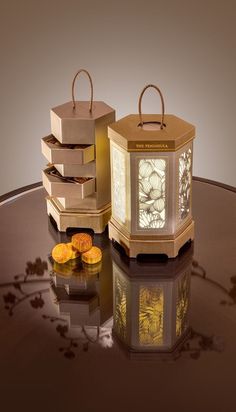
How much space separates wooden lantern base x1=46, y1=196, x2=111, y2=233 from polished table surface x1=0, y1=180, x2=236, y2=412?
27 mm

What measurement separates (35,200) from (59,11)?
82cm

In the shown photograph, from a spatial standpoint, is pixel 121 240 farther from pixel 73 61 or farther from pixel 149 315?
pixel 73 61

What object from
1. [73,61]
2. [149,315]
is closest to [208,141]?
[73,61]

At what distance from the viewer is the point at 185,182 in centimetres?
150

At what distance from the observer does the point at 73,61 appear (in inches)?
94.7

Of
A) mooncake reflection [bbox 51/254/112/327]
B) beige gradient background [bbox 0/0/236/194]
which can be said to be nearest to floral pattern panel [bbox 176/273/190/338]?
mooncake reflection [bbox 51/254/112/327]

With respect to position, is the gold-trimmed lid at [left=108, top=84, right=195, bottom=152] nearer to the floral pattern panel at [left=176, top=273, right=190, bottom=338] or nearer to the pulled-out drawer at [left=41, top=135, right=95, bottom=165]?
the pulled-out drawer at [left=41, top=135, right=95, bottom=165]

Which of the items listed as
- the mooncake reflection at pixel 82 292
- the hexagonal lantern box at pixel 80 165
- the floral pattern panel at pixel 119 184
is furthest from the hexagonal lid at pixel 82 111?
the mooncake reflection at pixel 82 292

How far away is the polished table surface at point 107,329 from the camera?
3.56 ft

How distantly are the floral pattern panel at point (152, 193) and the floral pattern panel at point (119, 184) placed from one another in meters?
0.05

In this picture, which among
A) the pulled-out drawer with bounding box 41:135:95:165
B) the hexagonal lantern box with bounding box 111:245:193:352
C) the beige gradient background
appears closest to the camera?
the hexagonal lantern box with bounding box 111:245:193:352

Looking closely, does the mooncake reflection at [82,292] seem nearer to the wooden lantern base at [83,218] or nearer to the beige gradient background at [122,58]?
the wooden lantern base at [83,218]

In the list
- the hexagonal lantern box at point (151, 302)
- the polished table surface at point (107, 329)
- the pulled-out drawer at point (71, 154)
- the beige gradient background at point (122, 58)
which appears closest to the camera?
the polished table surface at point (107, 329)

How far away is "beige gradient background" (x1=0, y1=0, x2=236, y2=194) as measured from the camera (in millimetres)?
2330
